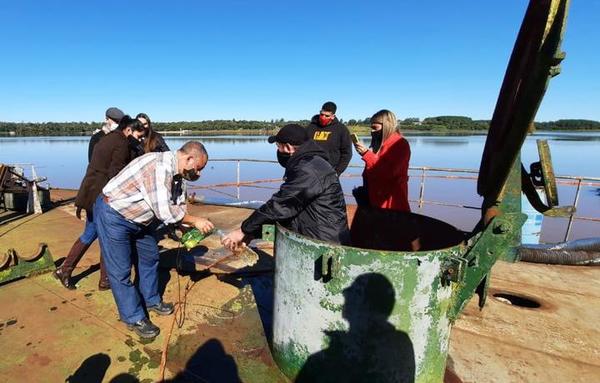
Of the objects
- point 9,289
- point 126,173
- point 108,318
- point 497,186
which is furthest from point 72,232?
point 497,186

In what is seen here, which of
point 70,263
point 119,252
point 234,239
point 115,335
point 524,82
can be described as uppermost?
point 524,82

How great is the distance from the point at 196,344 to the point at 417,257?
1965 millimetres

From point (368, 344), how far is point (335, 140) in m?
3.38

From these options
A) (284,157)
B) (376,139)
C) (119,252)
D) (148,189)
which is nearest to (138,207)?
(148,189)

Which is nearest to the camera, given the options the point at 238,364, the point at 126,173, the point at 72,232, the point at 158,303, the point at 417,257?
the point at 417,257

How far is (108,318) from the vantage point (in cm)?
322

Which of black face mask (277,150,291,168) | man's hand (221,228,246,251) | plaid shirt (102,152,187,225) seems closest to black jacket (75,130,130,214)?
plaid shirt (102,152,187,225)

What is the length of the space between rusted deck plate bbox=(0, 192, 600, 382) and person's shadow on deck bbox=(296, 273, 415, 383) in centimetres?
55

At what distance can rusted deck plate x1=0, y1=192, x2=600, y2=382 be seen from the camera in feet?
8.47

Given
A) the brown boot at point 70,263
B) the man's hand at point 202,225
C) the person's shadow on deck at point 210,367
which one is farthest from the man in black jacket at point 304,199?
the brown boot at point 70,263

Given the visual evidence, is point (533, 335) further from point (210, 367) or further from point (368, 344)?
point (210, 367)

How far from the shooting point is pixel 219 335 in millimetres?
3000

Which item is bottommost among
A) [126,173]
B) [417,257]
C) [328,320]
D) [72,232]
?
[72,232]

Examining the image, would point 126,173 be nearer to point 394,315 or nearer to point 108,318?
point 108,318
